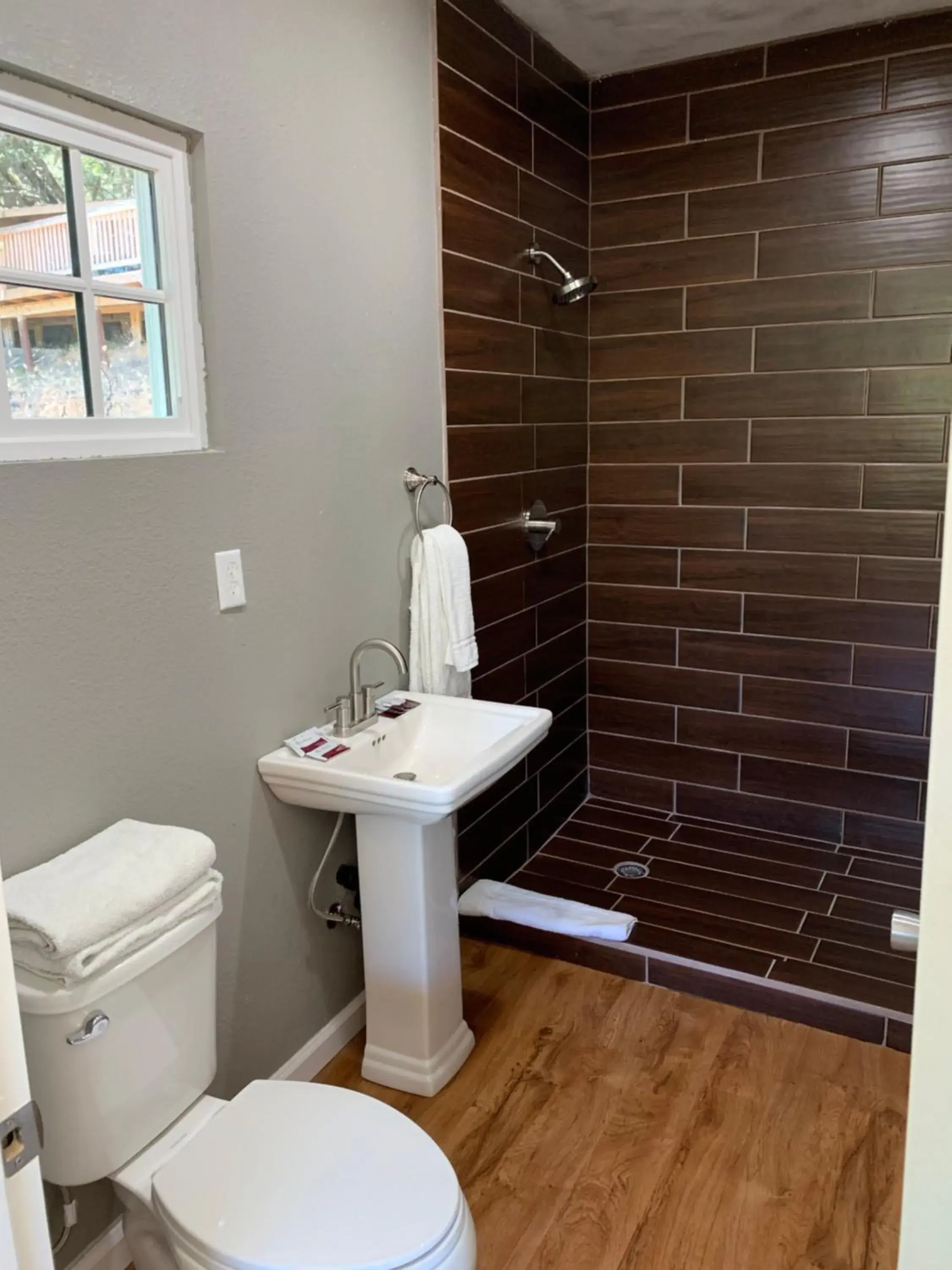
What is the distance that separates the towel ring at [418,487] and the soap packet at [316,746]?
598mm

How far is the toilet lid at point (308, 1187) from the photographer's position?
1.29m

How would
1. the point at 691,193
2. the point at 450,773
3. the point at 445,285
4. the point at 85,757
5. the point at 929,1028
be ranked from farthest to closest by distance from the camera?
the point at 691,193
the point at 445,285
the point at 450,773
the point at 85,757
the point at 929,1028

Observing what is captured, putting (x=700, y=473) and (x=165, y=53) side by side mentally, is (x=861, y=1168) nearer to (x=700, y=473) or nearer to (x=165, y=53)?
(x=700, y=473)

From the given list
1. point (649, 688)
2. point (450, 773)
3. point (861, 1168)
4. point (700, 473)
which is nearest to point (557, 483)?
point (700, 473)

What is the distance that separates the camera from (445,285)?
8.20 ft

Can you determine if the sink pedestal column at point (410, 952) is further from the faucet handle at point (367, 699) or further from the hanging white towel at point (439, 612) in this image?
the hanging white towel at point (439, 612)

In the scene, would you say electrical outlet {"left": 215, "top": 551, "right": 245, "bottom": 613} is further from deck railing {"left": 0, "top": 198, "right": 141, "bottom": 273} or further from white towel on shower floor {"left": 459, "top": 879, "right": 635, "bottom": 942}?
white towel on shower floor {"left": 459, "top": 879, "right": 635, "bottom": 942}

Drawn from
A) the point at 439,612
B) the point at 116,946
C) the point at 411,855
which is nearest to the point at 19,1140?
the point at 116,946

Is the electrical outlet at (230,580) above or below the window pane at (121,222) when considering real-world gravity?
below

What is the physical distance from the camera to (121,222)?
1.74 m

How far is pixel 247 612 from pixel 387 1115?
0.97 m

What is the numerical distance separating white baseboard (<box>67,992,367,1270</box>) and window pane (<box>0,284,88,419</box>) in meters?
1.29

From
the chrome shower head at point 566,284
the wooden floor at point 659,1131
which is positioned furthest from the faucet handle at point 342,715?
the chrome shower head at point 566,284

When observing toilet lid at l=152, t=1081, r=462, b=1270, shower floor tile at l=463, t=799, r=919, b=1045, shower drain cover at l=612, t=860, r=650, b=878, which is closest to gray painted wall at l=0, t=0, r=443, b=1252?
toilet lid at l=152, t=1081, r=462, b=1270
